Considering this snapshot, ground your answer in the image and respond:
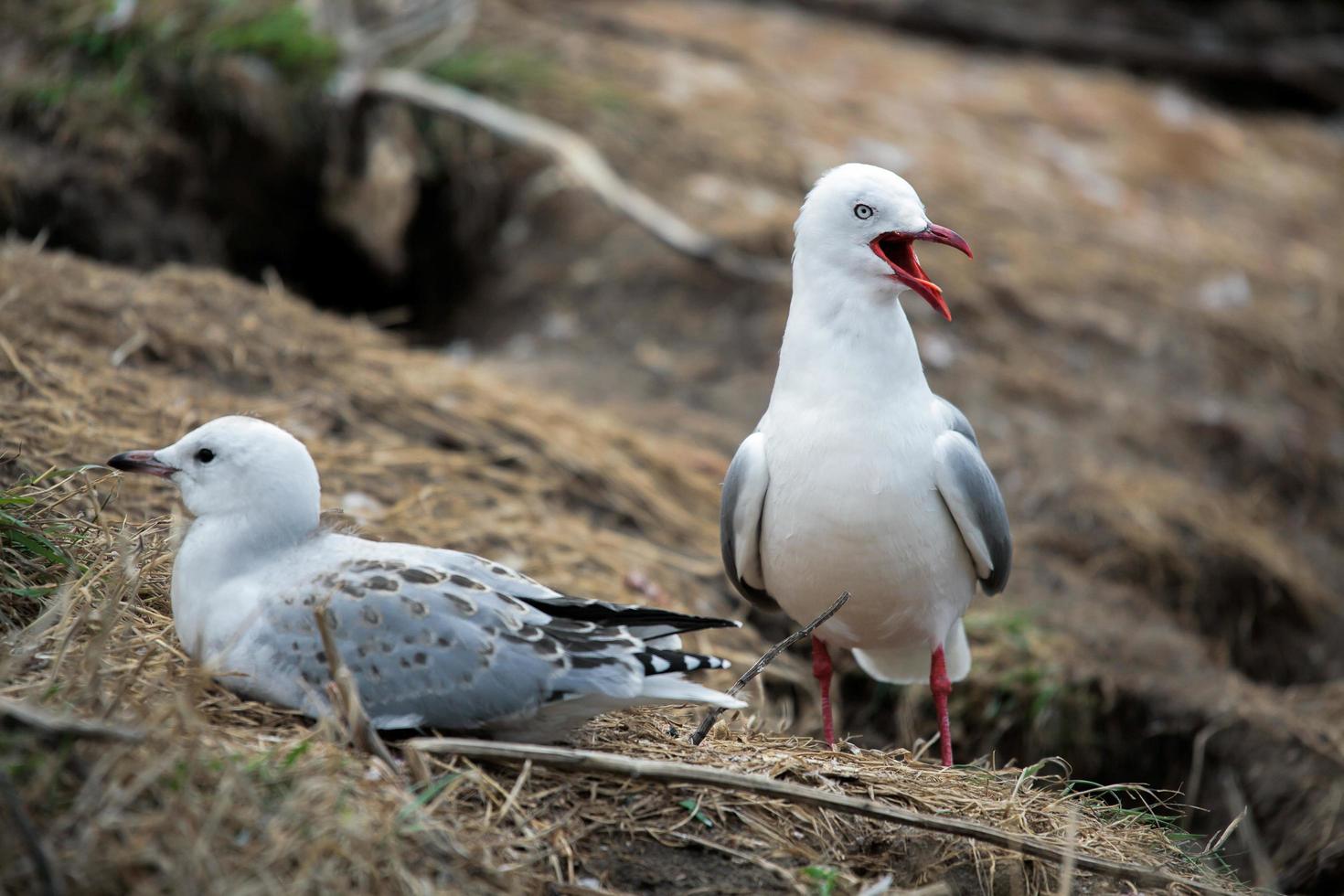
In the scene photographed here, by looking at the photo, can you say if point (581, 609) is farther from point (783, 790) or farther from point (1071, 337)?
point (1071, 337)

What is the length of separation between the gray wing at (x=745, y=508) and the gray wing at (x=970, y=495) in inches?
18.9

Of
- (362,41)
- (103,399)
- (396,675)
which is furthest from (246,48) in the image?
(396,675)

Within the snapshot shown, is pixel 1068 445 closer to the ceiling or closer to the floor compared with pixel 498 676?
closer to the floor

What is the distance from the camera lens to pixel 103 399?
4.30m

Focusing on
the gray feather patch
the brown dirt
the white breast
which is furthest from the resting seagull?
the brown dirt

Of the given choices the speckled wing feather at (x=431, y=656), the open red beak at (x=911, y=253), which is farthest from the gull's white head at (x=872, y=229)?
the speckled wing feather at (x=431, y=656)

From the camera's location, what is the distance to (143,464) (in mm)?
2852

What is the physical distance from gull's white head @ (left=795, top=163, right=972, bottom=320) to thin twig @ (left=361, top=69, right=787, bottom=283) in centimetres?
346

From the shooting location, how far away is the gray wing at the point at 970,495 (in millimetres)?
3381

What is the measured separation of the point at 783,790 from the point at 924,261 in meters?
4.99

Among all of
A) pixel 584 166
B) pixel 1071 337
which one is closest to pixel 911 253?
pixel 584 166

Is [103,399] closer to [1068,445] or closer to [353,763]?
[353,763]

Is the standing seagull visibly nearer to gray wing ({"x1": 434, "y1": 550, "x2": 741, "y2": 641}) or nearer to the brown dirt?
gray wing ({"x1": 434, "y1": 550, "x2": 741, "y2": 641})

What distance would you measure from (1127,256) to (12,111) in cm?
632
